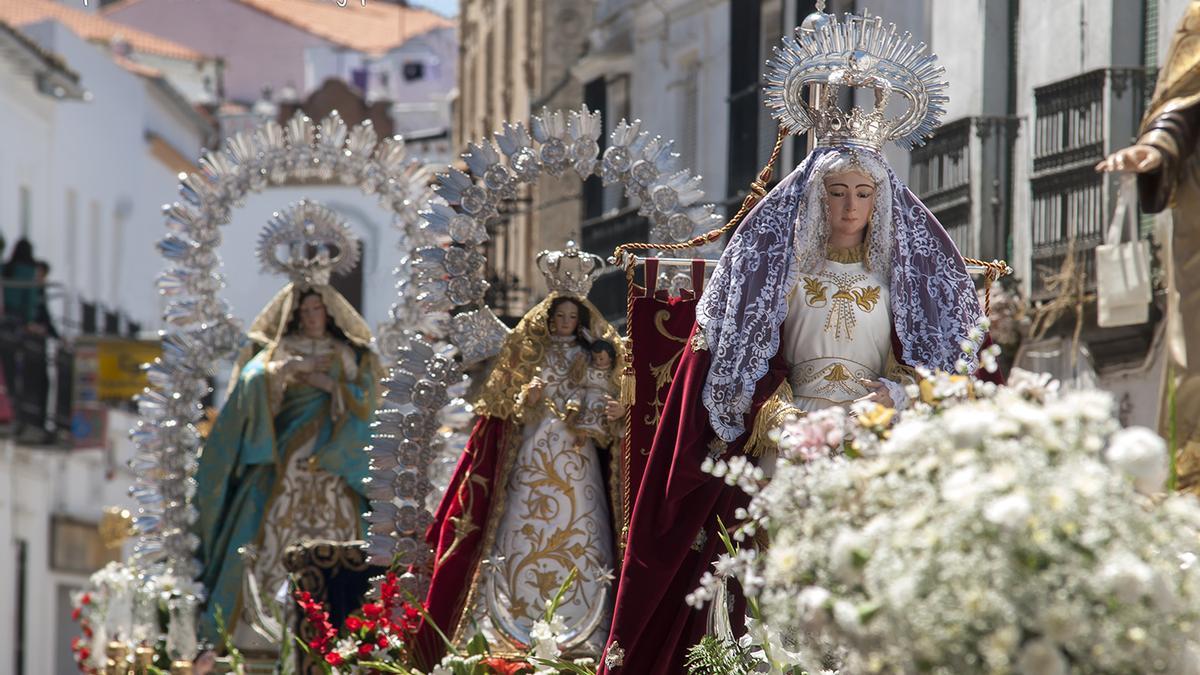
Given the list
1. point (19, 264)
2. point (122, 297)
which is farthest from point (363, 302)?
point (122, 297)

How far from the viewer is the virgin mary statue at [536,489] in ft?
29.1

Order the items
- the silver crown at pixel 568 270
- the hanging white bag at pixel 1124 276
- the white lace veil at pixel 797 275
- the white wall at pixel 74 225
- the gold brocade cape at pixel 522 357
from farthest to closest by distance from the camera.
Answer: the white wall at pixel 74 225, the hanging white bag at pixel 1124 276, the silver crown at pixel 568 270, the gold brocade cape at pixel 522 357, the white lace veil at pixel 797 275

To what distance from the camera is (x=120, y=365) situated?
27812 mm

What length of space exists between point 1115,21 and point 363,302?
394 centimetres

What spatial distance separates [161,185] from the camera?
3706 centimetres

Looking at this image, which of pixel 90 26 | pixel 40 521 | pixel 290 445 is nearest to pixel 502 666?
pixel 290 445

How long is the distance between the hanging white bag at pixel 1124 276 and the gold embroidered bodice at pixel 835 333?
3681 millimetres

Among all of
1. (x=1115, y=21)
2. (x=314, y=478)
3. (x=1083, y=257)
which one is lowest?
(x=314, y=478)

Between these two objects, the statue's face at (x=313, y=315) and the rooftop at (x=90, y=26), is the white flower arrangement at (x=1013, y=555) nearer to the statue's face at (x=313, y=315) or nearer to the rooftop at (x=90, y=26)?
the statue's face at (x=313, y=315)

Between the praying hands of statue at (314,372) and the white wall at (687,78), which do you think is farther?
the white wall at (687,78)

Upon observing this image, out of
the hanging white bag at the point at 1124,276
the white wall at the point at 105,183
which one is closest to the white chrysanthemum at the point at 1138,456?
the hanging white bag at the point at 1124,276

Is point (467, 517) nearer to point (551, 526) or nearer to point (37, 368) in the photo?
point (551, 526)

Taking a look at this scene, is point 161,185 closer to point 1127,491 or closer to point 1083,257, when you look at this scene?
point 1083,257

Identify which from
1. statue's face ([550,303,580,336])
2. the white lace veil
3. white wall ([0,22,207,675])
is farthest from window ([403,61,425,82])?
the white lace veil
